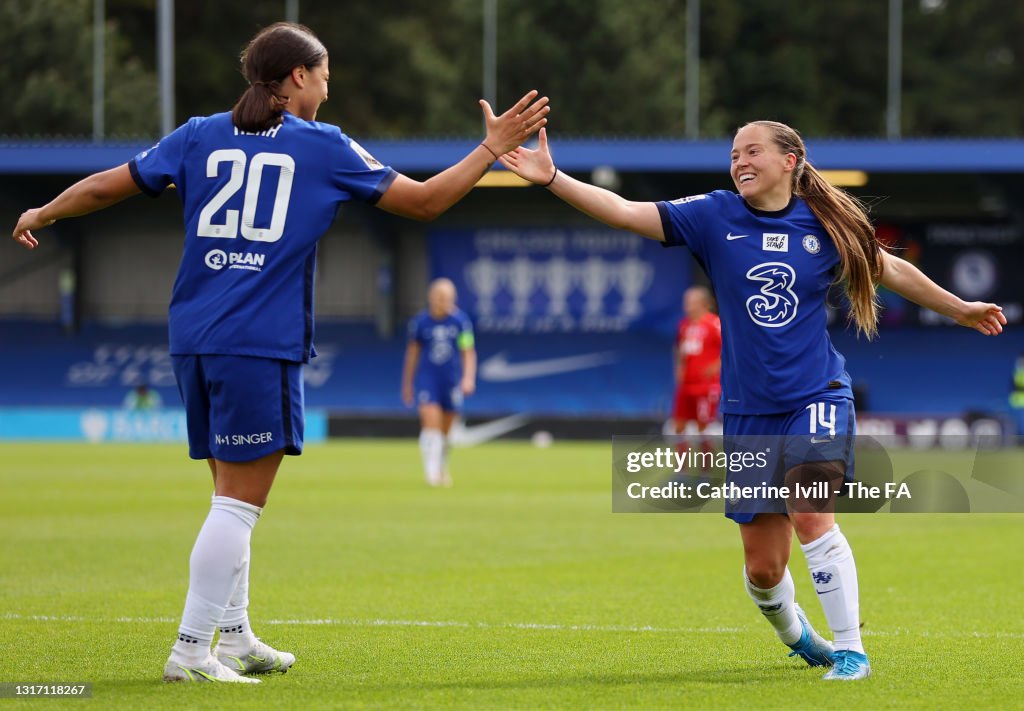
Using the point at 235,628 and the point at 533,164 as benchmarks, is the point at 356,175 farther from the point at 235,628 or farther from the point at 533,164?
the point at 235,628

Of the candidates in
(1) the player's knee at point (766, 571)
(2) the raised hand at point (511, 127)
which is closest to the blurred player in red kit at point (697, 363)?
(1) the player's knee at point (766, 571)

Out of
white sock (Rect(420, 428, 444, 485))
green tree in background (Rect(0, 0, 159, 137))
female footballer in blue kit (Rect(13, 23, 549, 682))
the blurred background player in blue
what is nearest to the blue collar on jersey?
female footballer in blue kit (Rect(13, 23, 549, 682))

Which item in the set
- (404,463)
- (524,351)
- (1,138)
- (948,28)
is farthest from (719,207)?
(948,28)

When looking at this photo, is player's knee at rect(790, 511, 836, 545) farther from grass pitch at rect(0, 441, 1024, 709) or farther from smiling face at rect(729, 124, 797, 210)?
smiling face at rect(729, 124, 797, 210)

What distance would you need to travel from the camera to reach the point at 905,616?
25.2ft

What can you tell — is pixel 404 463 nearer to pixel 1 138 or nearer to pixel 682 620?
pixel 682 620

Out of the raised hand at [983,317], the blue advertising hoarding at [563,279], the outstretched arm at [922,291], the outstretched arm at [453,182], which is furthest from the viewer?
the blue advertising hoarding at [563,279]

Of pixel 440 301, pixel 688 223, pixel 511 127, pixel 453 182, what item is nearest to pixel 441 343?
pixel 440 301

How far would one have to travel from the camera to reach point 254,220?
5320mm

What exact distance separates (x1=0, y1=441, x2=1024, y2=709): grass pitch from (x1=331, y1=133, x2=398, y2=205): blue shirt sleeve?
171 cm

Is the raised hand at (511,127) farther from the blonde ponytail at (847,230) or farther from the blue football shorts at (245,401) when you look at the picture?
the blue football shorts at (245,401)

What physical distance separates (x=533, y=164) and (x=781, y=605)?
1868 mm

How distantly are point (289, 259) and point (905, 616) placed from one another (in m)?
3.87

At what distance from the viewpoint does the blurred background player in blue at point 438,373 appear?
1780 centimetres
